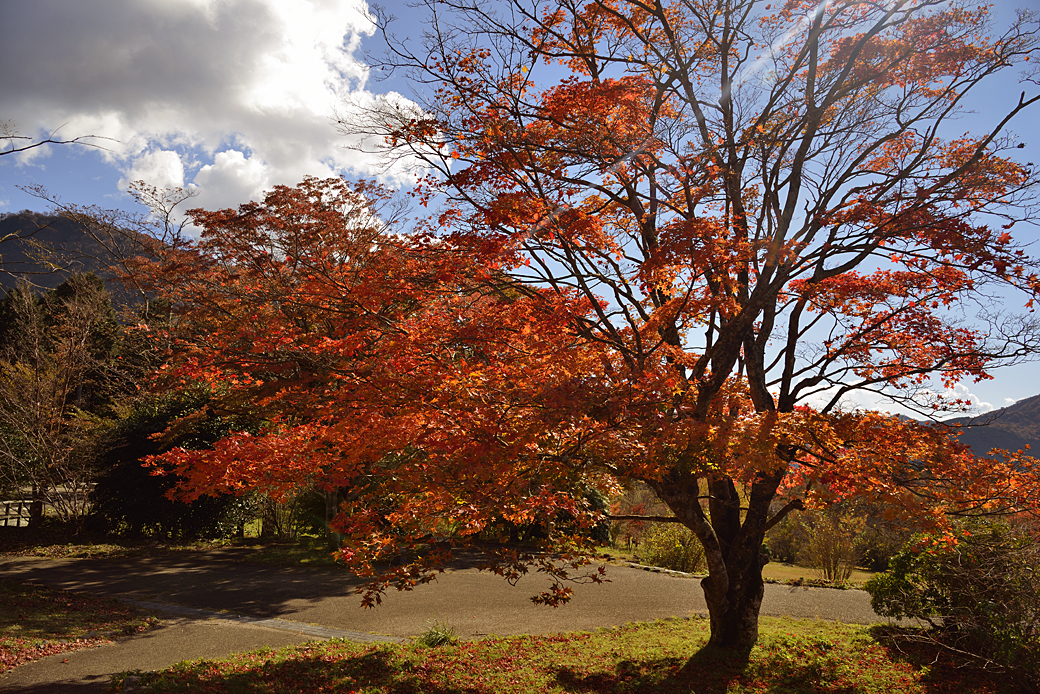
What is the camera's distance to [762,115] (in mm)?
6270

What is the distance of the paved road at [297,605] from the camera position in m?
6.16

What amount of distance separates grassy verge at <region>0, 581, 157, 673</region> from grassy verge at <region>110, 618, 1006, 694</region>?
175 centimetres

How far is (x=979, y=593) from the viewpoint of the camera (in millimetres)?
6004

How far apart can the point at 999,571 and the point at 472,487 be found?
612cm

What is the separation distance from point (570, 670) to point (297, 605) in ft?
15.9

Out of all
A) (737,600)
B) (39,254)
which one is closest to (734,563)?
(737,600)

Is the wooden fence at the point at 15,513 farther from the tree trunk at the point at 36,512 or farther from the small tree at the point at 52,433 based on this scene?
the small tree at the point at 52,433

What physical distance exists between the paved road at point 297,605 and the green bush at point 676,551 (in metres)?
1.17

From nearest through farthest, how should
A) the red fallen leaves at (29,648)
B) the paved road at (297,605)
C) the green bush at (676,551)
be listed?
the red fallen leaves at (29,648) → the paved road at (297,605) → the green bush at (676,551)

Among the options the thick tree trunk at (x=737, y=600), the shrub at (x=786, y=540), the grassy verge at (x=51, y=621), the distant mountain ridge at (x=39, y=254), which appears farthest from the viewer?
the shrub at (x=786, y=540)

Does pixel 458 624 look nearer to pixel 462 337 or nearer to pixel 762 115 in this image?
pixel 462 337

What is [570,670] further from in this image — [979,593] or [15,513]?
[15,513]

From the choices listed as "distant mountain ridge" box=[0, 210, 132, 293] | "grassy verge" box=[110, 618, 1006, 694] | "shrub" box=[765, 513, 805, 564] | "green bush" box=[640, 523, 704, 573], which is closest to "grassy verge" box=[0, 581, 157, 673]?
"grassy verge" box=[110, 618, 1006, 694]

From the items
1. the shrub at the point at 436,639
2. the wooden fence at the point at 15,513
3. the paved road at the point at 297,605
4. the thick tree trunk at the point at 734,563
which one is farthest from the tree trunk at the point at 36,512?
the thick tree trunk at the point at 734,563
